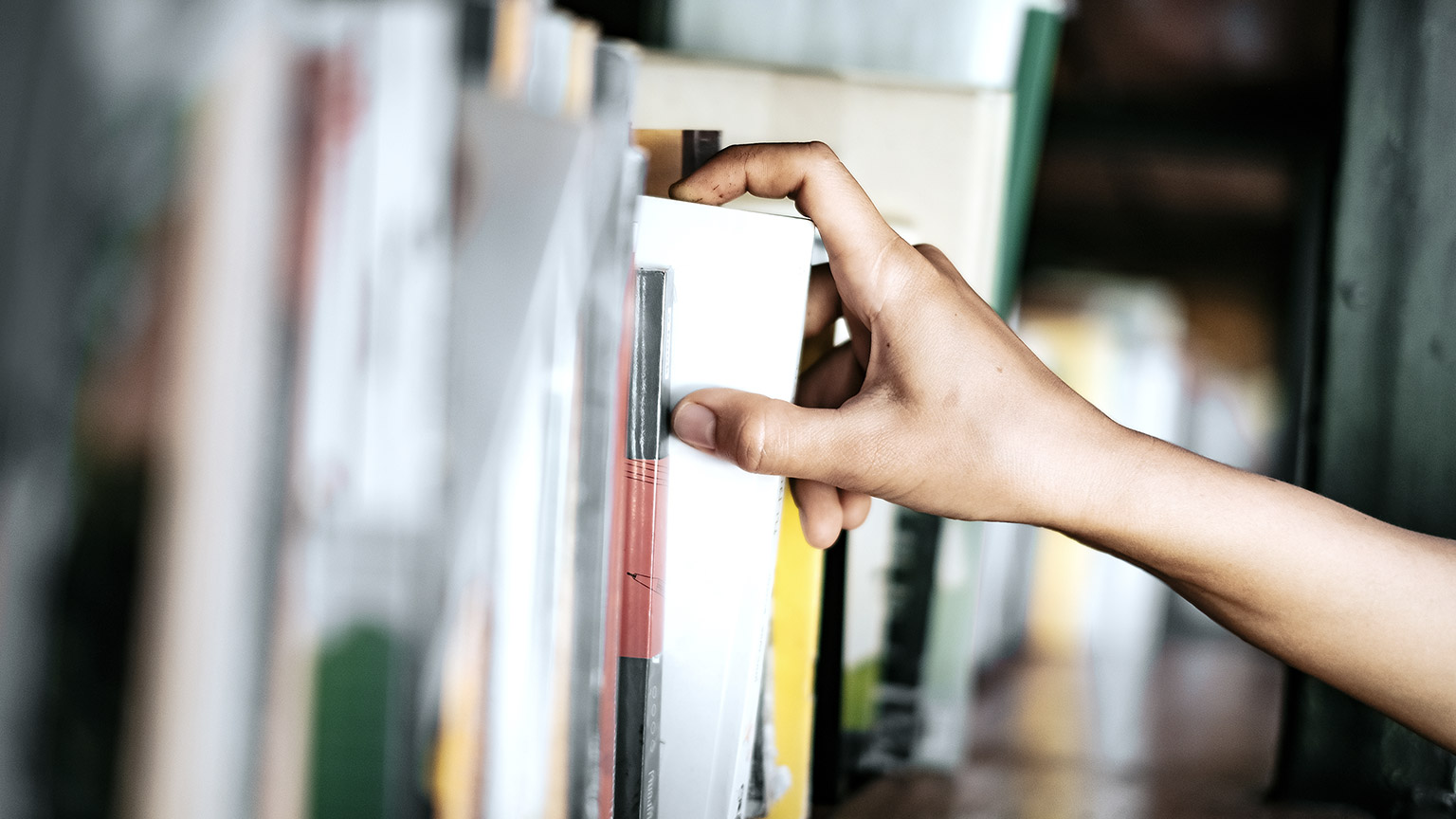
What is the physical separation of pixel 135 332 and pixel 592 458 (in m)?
0.21

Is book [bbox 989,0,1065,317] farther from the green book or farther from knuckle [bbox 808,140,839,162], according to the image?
knuckle [bbox 808,140,839,162]

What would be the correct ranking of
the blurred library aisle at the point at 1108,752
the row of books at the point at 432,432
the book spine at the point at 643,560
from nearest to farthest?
the row of books at the point at 432,432 < the book spine at the point at 643,560 < the blurred library aisle at the point at 1108,752

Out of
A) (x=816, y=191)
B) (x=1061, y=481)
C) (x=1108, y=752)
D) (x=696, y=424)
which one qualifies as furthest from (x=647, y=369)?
(x=1108, y=752)

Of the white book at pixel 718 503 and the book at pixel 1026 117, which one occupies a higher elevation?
the book at pixel 1026 117

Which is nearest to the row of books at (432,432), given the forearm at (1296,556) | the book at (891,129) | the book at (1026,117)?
the book at (891,129)

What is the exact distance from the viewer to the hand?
1.62 ft

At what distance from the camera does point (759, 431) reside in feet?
1.46

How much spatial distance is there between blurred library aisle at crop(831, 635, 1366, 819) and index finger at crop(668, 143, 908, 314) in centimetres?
43

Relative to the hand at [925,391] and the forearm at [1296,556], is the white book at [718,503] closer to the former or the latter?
the hand at [925,391]

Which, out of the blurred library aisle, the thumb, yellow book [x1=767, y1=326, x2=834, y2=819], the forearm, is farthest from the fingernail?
the blurred library aisle

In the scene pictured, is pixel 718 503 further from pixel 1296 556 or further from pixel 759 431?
pixel 1296 556

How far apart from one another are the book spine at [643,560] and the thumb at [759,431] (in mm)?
21

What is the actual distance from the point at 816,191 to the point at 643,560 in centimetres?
25

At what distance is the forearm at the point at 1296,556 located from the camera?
52 cm
